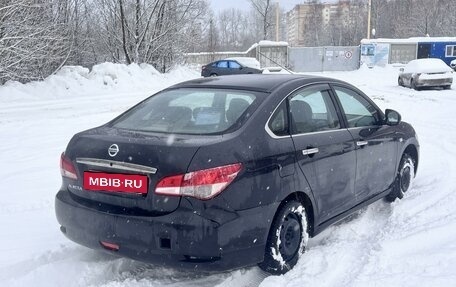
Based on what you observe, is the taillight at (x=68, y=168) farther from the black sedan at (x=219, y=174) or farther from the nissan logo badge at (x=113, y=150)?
the nissan logo badge at (x=113, y=150)

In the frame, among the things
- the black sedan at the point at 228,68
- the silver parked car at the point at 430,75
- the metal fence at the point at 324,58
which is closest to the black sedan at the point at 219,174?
the silver parked car at the point at 430,75

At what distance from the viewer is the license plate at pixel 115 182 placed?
10.5 feet

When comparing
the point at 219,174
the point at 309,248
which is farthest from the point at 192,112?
the point at 309,248

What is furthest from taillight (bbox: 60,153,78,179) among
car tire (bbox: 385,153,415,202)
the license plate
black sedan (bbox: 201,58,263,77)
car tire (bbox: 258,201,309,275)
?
black sedan (bbox: 201,58,263,77)

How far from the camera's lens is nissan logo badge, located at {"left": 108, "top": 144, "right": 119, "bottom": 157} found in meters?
3.31

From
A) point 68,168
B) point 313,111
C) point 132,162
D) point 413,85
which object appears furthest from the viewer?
point 413,85

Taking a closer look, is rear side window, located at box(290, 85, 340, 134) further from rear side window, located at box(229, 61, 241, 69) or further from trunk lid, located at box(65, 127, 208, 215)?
rear side window, located at box(229, 61, 241, 69)

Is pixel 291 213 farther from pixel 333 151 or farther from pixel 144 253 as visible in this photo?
pixel 144 253

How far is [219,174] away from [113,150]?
78cm

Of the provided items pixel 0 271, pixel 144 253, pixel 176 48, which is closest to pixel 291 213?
pixel 144 253

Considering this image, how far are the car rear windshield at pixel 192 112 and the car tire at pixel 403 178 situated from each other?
2511mm

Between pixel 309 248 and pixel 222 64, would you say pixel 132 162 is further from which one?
pixel 222 64

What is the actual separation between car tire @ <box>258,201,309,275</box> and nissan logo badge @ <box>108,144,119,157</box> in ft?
4.07

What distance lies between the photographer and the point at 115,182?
10.8ft
